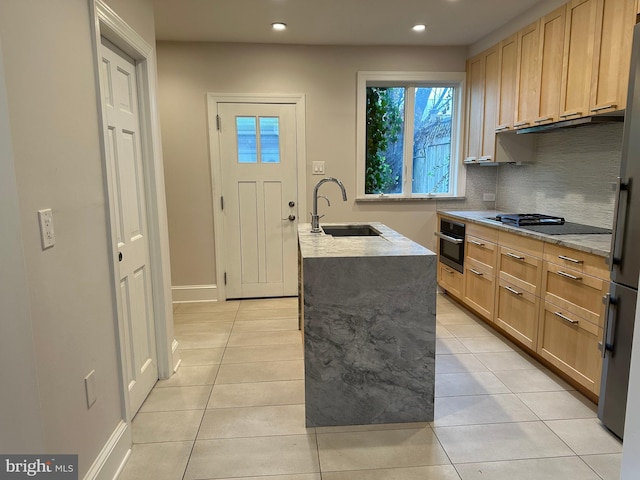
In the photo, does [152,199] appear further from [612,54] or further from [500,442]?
[612,54]

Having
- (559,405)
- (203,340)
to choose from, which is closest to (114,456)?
(203,340)

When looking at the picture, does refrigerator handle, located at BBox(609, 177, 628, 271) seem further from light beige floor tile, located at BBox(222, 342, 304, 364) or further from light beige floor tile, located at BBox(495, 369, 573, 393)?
light beige floor tile, located at BBox(222, 342, 304, 364)

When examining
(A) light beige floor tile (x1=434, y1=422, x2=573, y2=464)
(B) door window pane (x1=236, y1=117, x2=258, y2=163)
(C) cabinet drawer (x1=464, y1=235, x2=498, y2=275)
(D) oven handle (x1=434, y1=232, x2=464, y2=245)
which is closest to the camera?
(A) light beige floor tile (x1=434, y1=422, x2=573, y2=464)

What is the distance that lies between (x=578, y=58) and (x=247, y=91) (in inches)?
108

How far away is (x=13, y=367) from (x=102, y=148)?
92 centimetres

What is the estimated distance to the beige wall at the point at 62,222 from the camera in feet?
4.00

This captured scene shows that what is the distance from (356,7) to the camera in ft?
10.2

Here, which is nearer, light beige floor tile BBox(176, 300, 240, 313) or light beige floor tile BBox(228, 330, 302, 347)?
light beige floor tile BBox(228, 330, 302, 347)

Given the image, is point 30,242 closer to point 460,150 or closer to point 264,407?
point 264,407

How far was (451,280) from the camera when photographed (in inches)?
161

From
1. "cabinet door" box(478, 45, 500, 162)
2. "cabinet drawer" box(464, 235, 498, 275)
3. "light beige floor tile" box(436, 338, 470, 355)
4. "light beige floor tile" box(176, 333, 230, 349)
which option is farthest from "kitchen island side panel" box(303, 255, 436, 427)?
"cabinet door" box(478, 45, 500, 162)

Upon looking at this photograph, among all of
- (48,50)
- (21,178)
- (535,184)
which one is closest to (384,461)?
(21,178)

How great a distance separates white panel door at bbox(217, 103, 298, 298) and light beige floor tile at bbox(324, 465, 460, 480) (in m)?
2.66

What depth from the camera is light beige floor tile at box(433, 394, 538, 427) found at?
2.18 metres
